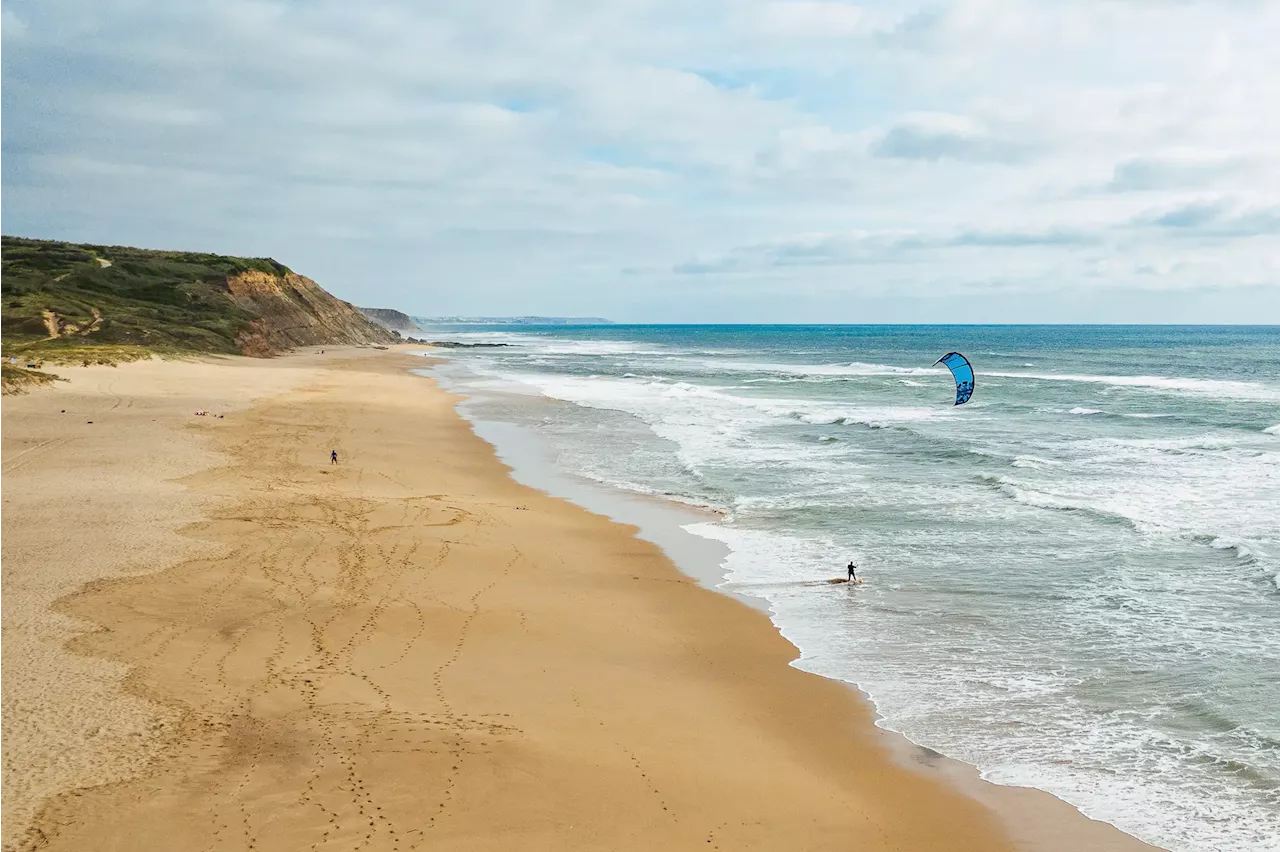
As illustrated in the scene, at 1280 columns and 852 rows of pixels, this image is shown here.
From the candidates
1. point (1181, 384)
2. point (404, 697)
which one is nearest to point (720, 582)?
point (404, 697)

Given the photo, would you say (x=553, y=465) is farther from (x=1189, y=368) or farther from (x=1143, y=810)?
(x=1189, y=368)

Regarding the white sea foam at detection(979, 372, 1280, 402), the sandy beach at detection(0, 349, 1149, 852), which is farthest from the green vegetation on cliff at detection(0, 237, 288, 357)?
the white sea foam at detection(979, 372, 1280, 402)

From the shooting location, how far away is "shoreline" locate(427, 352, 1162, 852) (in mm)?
7625

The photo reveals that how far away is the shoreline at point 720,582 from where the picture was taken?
7625 millimetres

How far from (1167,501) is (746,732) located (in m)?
15.0

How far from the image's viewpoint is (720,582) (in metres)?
14.5

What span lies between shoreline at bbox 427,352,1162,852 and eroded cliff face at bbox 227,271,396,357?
3735 centimetres

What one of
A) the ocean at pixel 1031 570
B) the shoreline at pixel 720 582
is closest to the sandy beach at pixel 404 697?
the shoreline at pixel 720 582

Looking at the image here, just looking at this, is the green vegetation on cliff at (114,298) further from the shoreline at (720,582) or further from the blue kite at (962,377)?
the blue kite at (962,377)

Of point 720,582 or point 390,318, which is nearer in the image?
point 720,582

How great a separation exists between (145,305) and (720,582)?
191 ft

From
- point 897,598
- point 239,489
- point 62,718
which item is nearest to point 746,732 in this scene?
point 897,598

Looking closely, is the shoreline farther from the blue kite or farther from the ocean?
the blue kite

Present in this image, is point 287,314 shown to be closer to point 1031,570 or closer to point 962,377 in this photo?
point 962,377
